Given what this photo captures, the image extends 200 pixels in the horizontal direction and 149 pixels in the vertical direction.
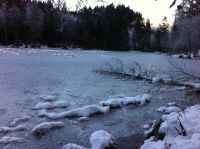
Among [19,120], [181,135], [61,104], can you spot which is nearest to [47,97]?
[61,104]

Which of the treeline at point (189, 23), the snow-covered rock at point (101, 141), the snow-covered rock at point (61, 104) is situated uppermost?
the treeline at point (189, 23)

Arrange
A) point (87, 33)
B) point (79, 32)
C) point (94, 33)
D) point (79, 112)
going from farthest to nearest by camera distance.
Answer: point (94, 33) < point (87, 33) < point (79, 32) < point (79, 112)

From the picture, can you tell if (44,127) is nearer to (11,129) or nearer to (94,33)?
(11,129)

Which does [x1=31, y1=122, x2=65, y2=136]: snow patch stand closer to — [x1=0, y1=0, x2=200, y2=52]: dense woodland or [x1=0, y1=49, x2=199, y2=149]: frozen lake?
[x1=0, y1=49, x2=199, y2=149]: frozen lake

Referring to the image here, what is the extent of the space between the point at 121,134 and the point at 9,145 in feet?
7.79

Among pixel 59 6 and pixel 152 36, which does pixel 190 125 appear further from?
pixel 152 36

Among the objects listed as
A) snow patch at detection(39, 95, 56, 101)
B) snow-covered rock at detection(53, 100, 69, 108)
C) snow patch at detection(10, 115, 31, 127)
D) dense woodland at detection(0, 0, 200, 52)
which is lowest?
snow patch at detection(10, 115, 31, 127)

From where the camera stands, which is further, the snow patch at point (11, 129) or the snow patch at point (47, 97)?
the snow patch at point (47, 97)

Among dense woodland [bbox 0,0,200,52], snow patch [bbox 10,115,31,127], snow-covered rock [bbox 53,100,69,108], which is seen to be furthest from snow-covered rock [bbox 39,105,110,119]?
dense woodland [bbox 0,0,200,52]

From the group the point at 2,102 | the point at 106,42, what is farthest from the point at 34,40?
the point at 2,102

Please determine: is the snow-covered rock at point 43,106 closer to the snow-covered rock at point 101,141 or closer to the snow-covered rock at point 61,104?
the snow-covered rock at point 61,104

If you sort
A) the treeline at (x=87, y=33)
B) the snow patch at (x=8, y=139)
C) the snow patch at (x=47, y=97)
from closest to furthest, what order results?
the snow patch at (x=8, y=139) < the snow patch at (x=47, y=97) < the treeline at (x=87, y=33)

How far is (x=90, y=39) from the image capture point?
46.0 metres

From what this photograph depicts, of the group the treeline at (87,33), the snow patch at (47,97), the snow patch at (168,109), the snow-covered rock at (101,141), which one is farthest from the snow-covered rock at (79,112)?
the treeline at (87,33)
